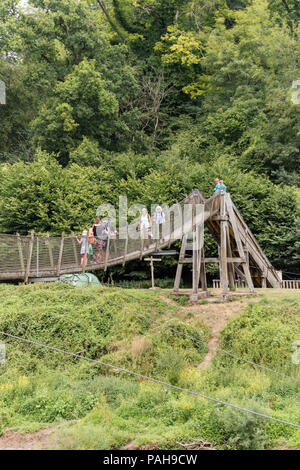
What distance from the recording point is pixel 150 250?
744 inches

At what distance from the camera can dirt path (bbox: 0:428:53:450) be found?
36.8ft

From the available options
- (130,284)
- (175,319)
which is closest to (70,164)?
(130,284)

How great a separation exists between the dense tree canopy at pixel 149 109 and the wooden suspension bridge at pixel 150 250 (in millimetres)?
5341

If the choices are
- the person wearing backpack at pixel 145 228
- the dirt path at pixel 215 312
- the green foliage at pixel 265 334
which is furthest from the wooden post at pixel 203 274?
the green foliage at pixel 265 334

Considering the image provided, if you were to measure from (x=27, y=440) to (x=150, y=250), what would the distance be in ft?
28.2

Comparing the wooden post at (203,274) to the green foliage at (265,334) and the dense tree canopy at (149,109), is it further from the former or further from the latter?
the dense tree canopy at (149,109)

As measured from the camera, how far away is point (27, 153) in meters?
38.1

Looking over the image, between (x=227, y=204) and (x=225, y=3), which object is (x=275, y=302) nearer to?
(x=227, y=204)

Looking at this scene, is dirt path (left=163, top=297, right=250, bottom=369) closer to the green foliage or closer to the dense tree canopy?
the green foliage

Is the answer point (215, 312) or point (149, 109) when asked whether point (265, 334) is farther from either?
point (149, 109)

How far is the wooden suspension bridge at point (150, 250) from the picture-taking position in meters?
15.9

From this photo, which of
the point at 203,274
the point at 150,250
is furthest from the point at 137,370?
the point at 203,274

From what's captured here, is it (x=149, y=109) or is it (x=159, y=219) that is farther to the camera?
(x=149, y=109)

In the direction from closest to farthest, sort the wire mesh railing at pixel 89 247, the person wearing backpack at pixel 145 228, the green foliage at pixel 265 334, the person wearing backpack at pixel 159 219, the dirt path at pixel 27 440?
the dirt path at pixel 27 440 < the green foliage at pixel 265 334 < the wire mesh railing at pixel 89 247 < the person wearing backpack at pixel 145 228 < the person wearing backpack at pixel 159 219
